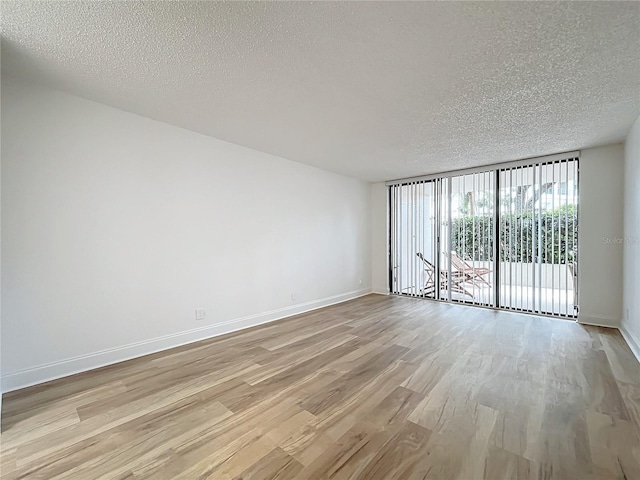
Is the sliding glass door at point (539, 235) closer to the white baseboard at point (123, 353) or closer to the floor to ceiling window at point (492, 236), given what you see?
the floor to ceiling window at point (492, 236)

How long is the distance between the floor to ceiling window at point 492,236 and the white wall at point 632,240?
59 centimetres

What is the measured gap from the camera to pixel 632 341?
3.01m

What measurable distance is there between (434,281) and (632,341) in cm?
272

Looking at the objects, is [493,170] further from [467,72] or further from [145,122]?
[145,122]

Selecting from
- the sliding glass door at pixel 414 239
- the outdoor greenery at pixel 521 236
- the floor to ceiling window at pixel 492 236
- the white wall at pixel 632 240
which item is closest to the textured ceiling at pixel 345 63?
the white wall at pixel 632 240

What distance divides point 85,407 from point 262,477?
1.56 metres

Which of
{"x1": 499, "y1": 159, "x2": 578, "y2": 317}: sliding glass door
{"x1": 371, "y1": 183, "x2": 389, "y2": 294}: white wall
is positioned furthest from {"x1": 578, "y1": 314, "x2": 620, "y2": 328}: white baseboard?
{"x1": 371, "y1": 183, "x2": 389, "y2": 294}: white wall

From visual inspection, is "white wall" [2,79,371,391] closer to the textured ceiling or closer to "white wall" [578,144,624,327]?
the textured ceiling

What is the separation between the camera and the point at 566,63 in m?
1.92

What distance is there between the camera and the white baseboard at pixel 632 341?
2.79 meters

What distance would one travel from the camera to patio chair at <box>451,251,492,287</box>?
191 inches

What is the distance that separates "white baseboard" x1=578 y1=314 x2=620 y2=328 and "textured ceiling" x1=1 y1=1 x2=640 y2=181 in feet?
8.18

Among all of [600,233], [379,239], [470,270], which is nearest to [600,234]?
[600,233]

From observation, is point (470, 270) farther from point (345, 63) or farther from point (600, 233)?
point (345, 63)
